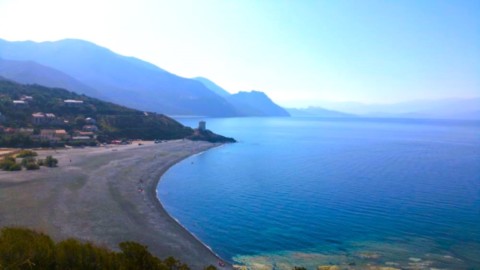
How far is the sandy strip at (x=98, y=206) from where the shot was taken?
26.1m

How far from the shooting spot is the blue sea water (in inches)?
1016

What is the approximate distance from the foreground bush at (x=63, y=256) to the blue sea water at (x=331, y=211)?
10.6 metres

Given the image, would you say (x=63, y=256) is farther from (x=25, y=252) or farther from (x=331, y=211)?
(x=331, y=211)

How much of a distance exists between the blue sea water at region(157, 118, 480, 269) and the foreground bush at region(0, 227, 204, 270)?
10.6 metres

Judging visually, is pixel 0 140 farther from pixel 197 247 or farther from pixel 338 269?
pixel 338 269

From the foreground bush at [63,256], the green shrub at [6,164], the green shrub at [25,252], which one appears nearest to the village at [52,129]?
the green shrub at [6,164]

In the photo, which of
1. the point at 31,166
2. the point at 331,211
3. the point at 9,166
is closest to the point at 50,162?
the point at 31,166

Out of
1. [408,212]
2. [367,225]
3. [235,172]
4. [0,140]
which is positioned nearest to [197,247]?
[367,225]

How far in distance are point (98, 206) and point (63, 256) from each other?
19155 mm

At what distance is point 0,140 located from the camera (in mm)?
65625

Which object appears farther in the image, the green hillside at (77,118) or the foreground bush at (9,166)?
the green hillside at (77,118)

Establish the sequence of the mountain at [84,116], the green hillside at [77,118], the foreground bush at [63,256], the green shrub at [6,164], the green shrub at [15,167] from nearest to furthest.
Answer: the foreground bush at [63,256] → the green shrub at [15,167] → the green shrub at [6,164] → the green hillside at [77,118] → the mountain at [84,116]

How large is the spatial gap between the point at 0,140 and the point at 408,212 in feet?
209

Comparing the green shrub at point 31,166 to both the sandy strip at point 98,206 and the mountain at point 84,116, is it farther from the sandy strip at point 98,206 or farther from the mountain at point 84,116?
the mountain at point 84,116
